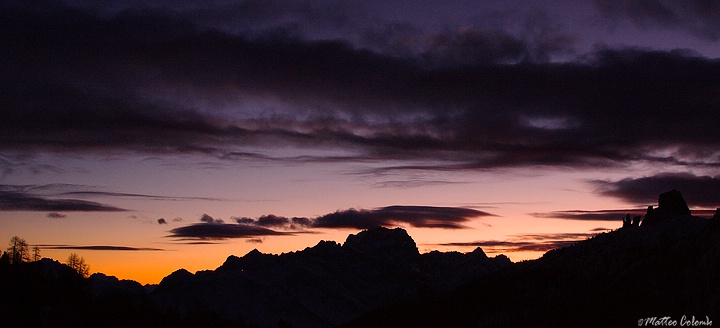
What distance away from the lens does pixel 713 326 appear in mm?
198625
